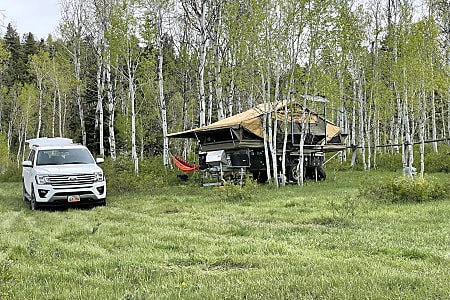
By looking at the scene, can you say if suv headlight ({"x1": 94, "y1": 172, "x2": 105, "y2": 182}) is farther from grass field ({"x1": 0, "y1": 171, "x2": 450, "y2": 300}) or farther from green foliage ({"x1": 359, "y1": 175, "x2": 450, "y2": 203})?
green foliage ({"x1": 359, "y1": 175, "x2": 450, "y2": 203})

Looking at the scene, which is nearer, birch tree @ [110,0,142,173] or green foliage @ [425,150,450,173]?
birch tree @ [110,0,142,173]

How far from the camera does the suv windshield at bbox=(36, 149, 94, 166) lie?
47.0ft

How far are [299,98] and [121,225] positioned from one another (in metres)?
11.3

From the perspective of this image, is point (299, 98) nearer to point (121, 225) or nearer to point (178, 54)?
point (121, 225)

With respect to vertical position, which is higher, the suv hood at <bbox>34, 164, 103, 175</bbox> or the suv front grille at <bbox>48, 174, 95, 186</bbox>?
the suv hood at <bbox>34, 164, 103, 175</bbox>

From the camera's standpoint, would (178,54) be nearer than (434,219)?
No

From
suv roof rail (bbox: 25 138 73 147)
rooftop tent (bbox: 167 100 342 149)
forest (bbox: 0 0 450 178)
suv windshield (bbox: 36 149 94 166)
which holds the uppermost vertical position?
forest (bbox: 0 0 450 178)

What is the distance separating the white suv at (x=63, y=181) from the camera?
12.9m

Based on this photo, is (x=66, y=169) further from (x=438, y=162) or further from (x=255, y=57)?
(x=438, y=162)

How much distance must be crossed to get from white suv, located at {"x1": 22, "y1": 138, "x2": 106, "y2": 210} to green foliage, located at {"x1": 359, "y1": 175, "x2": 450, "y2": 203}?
281 inches

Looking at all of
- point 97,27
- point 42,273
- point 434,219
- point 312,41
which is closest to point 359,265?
point 42,273

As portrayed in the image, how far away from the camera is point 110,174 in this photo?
60.6 feet

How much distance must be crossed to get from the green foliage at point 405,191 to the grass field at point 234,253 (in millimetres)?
820

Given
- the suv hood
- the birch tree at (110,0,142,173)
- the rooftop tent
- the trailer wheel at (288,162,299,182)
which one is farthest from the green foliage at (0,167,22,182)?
the suv hood
